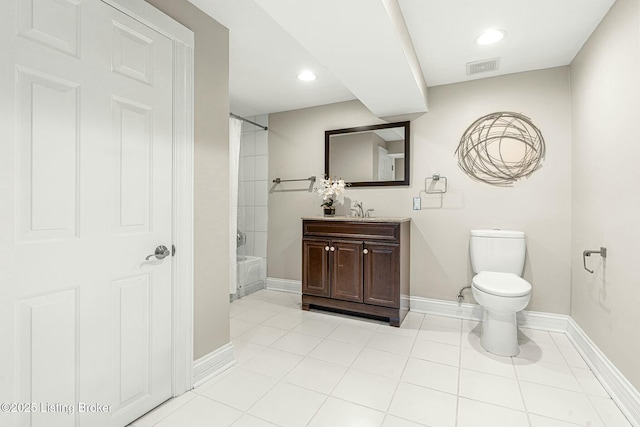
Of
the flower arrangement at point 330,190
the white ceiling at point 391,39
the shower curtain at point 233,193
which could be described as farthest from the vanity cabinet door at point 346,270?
the white ceiling at point 391,39

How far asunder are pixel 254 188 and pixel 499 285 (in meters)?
2.98

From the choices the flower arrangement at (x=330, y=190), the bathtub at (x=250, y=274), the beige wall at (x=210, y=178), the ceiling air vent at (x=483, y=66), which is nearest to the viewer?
the beige wall at (x=210, y=178)

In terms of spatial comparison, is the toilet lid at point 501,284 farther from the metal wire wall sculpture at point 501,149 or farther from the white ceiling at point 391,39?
the white ceiling at point 391,39

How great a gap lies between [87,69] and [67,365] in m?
1.24

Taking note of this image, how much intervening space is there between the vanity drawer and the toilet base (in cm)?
94

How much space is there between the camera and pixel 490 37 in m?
2.19

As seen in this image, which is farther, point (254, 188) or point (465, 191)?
point (254, 188)

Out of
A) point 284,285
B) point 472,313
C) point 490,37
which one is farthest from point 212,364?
point 490,37

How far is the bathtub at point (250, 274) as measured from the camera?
3663mm

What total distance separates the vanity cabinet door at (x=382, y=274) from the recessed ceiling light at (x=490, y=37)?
169 cm

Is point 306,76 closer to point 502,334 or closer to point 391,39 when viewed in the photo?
point 391,39

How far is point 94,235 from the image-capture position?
1.35 metres

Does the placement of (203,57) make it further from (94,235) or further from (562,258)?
(562,258)

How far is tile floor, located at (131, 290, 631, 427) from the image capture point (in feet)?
5.14
